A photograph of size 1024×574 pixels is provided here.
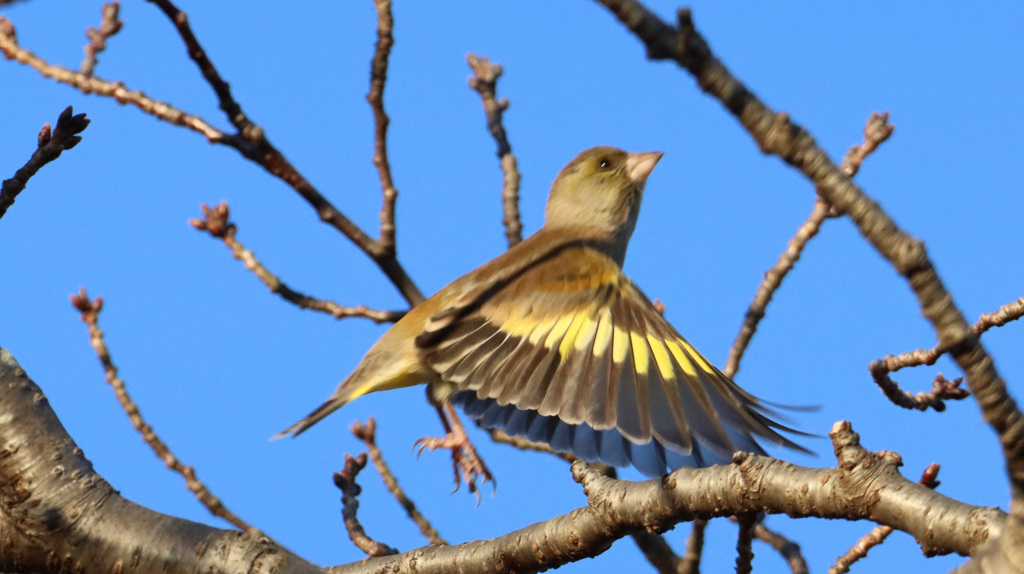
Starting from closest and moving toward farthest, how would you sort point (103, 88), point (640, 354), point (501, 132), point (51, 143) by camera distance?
1. point (51, 143)
2. point (640, 354)
3. point (103, 88)
4. point (501, 132)

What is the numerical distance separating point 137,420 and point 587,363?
253 cm

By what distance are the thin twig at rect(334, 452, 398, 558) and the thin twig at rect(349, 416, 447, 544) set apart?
28 centimetres

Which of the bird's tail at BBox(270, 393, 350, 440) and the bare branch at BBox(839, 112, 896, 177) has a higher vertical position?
the bare branch at BBox(839, 112, 896, 177)

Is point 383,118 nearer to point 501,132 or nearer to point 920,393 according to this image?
point 501,132

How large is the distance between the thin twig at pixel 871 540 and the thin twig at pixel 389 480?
68.1 inches

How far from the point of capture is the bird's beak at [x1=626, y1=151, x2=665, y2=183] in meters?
6.25

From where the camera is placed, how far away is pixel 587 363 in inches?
160

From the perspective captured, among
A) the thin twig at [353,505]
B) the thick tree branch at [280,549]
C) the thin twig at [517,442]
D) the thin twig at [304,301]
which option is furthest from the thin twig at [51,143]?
the thin twig at [517,442]

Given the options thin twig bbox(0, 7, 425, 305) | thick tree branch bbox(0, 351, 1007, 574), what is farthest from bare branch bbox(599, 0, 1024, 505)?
thin twig bbox(0, 7, 425, 305)

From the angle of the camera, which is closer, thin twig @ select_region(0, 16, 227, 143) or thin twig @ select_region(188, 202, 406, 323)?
thin twig @ select_region(0, 16, 227, 143)

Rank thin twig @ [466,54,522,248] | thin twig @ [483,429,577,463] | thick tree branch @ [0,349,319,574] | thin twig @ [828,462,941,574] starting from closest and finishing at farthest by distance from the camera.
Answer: thick tree branch @ [0,349,319,574] < thin twig @ [828,462,941,574] < thin twig @ [483,429,577,463] < thin twig @ [466,54,522,248]

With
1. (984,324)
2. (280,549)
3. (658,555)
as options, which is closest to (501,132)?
(658,555)

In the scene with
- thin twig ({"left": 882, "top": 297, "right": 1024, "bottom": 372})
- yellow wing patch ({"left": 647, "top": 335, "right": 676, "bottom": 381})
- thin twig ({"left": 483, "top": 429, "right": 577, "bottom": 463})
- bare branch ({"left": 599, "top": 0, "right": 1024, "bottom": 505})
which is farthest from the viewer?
thin twig ({"left": 483, "top": 429, "right": 577, "bottom": 463})

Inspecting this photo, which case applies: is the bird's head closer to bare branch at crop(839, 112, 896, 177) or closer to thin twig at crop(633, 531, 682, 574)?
bare branch at crop(839, 112, 896, 177)
